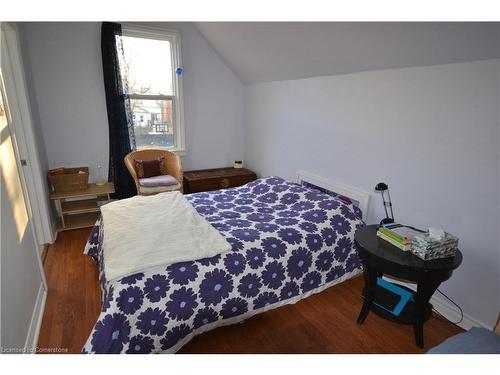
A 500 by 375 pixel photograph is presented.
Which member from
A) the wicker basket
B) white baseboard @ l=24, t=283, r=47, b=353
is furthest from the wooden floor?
the wicker basket

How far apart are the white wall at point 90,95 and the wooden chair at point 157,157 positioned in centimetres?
39

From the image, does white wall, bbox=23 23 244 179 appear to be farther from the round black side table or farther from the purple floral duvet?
the round black side table

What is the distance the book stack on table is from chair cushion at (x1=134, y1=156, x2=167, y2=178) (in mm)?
2668

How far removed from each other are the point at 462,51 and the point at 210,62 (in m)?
3.01

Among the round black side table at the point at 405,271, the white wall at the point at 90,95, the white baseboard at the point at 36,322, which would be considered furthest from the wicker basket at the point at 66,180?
the round black side table at the point at 405,271

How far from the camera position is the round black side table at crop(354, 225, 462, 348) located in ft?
5.25

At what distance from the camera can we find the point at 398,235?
1.80 metres

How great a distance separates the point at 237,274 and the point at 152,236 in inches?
24.3

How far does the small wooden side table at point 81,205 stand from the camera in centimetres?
314

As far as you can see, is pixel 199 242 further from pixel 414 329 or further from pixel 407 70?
pixel 407 70

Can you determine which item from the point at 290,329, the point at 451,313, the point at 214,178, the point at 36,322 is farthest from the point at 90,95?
the point at 451,313

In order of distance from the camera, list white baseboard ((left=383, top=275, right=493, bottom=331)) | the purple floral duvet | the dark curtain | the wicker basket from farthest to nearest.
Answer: the dark curtain
the wicker basket
white baseboard ((left=383, top=275, right=493, bottom=331))
the purple floral duvet

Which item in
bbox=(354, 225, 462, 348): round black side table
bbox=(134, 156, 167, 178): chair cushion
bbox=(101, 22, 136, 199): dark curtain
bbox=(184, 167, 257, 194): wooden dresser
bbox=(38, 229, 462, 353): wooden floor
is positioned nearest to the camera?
bbox=(354, 225, 462, 348): round black side table

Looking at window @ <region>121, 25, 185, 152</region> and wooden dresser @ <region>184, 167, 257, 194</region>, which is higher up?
window @ <region>121, 25, 185, 152</region>
